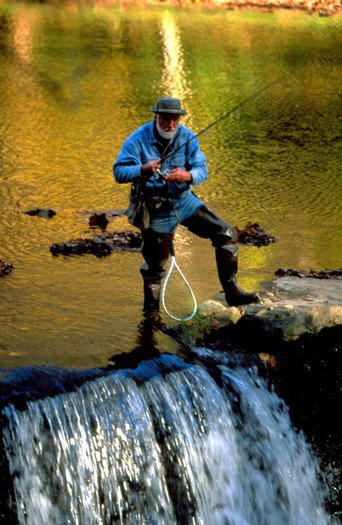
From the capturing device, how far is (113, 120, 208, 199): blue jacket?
27.0ft

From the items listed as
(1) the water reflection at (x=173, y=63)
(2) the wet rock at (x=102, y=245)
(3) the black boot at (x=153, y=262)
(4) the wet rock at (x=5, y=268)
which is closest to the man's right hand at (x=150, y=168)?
(3) the black boot at (x=153, y=262)

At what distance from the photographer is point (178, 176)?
8164 millimetres

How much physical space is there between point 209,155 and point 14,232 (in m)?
5.09

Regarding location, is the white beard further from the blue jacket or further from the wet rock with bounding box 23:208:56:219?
the wet rock with bounding box 23:208:56:219

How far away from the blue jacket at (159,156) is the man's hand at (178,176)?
10 cm

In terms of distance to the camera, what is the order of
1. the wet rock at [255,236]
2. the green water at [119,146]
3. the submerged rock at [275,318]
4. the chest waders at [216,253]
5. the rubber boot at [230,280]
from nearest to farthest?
the submerged rock at [275,318] → the chest waders at [216,253] → the rubber boot at [230,280] → the green water at [119,146] → the wet rock at [255,236]

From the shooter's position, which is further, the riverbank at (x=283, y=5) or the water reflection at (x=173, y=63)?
the riverbank at (x=283, y=5)

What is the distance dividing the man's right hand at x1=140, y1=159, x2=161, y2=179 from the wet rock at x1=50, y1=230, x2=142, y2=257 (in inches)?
114

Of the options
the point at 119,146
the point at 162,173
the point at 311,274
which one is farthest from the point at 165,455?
the point at 119,146

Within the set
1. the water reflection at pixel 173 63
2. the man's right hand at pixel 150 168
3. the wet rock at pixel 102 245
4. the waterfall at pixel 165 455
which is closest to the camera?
the waterfall at pixel 165 455

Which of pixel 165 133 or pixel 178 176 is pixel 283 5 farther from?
pixel 178 176

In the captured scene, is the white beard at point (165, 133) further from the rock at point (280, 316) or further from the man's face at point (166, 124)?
the rock at point (280, 316)

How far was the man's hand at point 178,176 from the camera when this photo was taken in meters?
8.15

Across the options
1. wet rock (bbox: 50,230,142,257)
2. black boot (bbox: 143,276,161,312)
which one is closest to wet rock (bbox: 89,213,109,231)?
wet rock (bbox: 50,230,142,257)
